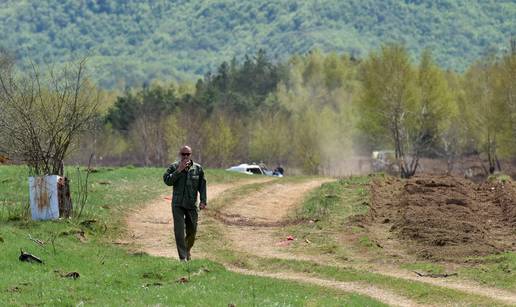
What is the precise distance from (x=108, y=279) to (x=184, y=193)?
326 centimetres

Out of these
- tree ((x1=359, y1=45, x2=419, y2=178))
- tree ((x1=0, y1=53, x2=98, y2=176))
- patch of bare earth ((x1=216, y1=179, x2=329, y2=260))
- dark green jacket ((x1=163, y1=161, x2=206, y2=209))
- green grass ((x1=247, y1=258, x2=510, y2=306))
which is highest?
tree ((x1=359, y1=45, x2=419, y2=178))

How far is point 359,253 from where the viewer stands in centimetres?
2286

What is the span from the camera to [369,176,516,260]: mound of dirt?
883 inches

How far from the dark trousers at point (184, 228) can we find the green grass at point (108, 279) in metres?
0.64

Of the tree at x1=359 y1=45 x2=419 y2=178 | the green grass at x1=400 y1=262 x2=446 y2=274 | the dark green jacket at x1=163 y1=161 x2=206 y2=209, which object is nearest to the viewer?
the green grass at x1=400 y1=262 x2=446 y2=274

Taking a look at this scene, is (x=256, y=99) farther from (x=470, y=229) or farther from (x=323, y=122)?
(x=470, y=229)

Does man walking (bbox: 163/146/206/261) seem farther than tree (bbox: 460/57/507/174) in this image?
No

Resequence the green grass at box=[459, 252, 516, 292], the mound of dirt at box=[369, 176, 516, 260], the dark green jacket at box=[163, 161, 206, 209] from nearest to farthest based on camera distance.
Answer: the green grass at box=[459, 252, 516, 292]
the dark green jacket at box=[163, 161, 206, 209]
the mound of dirt at box=[369, 176, 516, 260]

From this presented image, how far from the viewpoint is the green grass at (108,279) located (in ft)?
50.7

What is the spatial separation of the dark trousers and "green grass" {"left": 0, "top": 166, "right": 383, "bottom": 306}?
640 millimetres

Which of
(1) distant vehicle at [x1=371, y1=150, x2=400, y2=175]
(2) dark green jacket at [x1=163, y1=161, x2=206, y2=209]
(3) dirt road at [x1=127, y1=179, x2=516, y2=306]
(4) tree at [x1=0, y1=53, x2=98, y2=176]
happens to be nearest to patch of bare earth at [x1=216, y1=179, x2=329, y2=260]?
(3) dirt road at [x1=127, y1=179, x2=516, y2=306]

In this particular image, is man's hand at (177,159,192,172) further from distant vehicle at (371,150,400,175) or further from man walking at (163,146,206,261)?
distant vehicle at (371,150,400,175)

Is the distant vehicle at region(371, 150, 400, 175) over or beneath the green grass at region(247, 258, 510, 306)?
over

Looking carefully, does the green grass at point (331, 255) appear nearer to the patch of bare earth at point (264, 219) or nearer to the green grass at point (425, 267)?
the green grass at point (425, 267)
